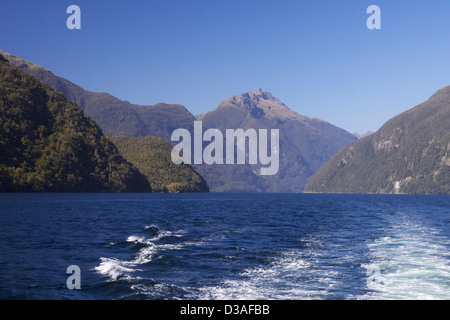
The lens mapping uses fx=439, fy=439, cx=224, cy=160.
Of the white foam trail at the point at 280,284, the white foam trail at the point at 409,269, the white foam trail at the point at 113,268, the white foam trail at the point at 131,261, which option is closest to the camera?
the white foam trail at the point at 280,284

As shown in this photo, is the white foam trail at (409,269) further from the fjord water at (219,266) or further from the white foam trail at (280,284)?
the white foam trail at (280,284)

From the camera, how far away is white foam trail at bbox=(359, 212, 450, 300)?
26109 mm

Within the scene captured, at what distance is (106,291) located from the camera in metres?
25.1

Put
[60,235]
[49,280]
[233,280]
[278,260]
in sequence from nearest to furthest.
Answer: [49,280] < [233,280] < [278,260] < [60,235]

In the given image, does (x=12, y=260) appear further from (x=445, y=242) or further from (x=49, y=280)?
(x=445, y=242)

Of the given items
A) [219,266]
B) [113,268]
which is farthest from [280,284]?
[113,268]

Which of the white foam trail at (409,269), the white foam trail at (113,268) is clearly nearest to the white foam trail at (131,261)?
the white foam trail at (113,268)

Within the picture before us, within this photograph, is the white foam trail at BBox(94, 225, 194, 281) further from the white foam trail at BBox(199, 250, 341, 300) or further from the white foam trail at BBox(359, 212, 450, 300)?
the white foam trail at BBox(359, 212, 450, 300)

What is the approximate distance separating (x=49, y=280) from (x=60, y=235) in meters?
25.8

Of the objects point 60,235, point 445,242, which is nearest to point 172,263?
point 60,235

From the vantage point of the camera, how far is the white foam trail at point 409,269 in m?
26.1

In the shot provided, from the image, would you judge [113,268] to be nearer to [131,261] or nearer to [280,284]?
[131,261]
